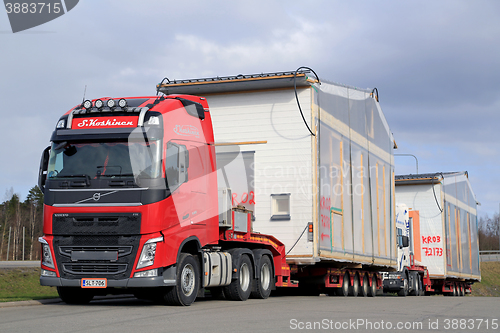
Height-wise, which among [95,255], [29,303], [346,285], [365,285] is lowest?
[365,285]

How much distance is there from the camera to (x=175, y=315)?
899 centimetres

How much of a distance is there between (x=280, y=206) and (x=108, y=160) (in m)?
5.45

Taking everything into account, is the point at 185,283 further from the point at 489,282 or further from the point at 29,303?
the point at 489,282

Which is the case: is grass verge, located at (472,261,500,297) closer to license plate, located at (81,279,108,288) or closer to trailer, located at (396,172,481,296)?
trailer, located at (396,172,481,296)

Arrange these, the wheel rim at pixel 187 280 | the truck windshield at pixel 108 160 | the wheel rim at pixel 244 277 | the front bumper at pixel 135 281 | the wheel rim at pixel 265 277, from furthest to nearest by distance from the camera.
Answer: the wheel rim at pixel 265 277 → the wheel rim at pixel 244 277 → the wheel rim at pixel 187 280 → the truck windshield at pixel 108 160 → the front bumper at pixel 135 281

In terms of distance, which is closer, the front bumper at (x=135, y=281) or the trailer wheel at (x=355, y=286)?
the front bumper at (x=135, y=281)

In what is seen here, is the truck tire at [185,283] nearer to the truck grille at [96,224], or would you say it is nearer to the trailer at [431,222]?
the truck grille at [96,224]

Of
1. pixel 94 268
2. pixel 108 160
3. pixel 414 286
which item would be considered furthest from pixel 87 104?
pixel 414 286

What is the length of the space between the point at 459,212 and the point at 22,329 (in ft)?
88.9

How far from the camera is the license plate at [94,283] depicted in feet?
32.6

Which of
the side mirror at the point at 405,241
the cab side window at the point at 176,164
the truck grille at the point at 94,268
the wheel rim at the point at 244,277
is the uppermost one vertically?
the cab side window at the point at 176,164

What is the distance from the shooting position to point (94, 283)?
32.8 ft

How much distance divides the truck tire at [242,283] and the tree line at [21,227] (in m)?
60.5

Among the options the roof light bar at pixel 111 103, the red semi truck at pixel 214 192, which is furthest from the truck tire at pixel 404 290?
the roof light bar at pixel 111 103
